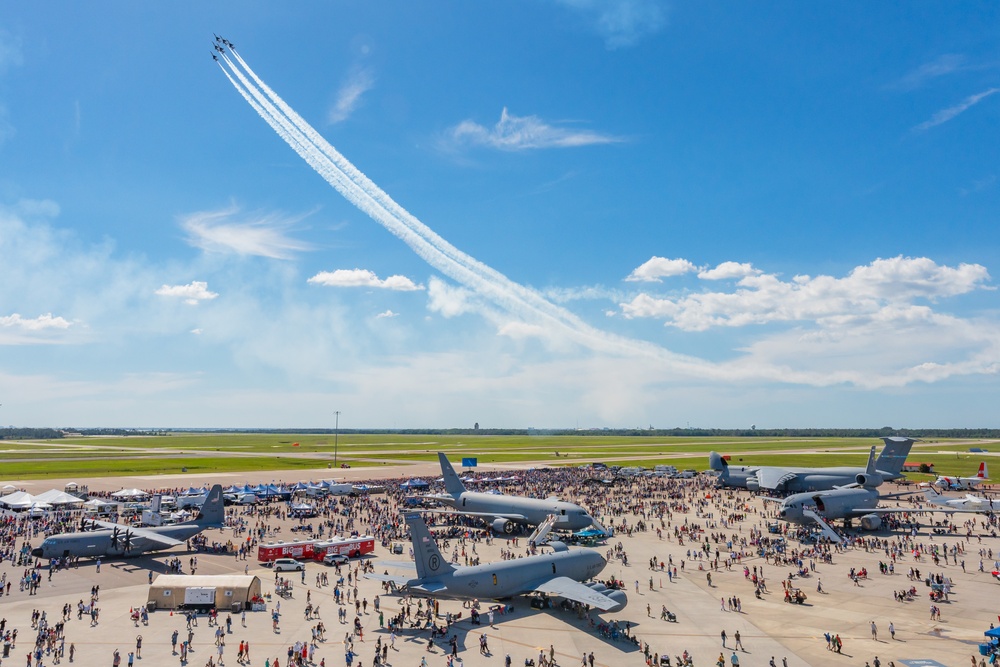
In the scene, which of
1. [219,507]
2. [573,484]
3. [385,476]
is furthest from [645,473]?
[219,507]

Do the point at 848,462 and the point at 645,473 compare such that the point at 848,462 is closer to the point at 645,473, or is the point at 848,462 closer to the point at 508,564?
the point at 645,473

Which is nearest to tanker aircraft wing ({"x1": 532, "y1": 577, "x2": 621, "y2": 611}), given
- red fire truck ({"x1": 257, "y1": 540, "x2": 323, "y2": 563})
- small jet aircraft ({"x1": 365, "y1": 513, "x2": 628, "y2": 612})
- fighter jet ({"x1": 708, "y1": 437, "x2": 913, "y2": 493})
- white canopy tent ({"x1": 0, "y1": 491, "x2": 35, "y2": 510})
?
small jet aircraft ({"x1": 365, "y1": 513, "x2": 628, "y2": 612})

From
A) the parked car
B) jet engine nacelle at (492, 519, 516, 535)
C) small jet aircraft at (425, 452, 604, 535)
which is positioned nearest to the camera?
the parked car

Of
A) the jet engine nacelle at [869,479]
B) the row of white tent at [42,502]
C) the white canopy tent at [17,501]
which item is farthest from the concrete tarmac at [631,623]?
the jet engine nacelle at [869,479]

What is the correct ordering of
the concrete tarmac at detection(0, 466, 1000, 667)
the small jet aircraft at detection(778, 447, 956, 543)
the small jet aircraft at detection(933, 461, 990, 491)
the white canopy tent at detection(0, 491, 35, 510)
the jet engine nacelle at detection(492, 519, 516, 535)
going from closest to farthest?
the concrete tarmac at detection(0, 466, 1000, 667) < the small jet aircraft at detection(778, 447, 956, 543) < the jet engine nacelle at detection(492, 519, 516, 535) < the white canopy tent at detection(0, 491, 35, 510) < the small jet aircraft at detection(933, 461, 990, 491)

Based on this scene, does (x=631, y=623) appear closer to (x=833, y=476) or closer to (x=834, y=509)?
(x=834, y=509)

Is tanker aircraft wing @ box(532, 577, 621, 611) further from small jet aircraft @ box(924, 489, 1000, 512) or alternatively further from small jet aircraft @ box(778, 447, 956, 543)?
small jet aircraft @ box(924, 489, 1000, 512)

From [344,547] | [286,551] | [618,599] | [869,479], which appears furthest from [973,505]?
[286,551]

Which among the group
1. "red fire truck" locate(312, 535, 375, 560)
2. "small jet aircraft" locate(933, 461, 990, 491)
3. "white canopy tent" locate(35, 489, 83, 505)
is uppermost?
"white canopy tent" locate(35, 489, 83, 505)
